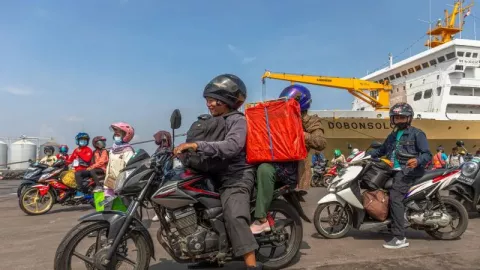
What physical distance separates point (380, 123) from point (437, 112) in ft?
14.6

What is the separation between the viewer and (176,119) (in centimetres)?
307

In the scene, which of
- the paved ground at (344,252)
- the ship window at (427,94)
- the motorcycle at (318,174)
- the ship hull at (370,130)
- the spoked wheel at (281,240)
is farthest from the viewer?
the ship window at (427,94)

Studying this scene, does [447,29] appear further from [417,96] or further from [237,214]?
[237,214]

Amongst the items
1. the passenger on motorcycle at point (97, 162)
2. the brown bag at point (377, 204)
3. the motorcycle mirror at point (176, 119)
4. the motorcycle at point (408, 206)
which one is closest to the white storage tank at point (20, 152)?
the passenger on motorcycle at point (97, 162)

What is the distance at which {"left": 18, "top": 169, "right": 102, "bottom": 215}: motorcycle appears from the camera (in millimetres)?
7797

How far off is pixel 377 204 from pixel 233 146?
2.55 meters

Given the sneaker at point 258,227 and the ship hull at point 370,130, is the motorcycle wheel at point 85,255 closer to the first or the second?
the sneaker at point 258,227

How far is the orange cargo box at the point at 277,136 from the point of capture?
3.35m

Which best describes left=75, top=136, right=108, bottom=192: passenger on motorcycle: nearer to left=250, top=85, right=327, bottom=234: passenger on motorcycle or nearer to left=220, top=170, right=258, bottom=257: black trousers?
left=250, top=85, right=327, bottom=234: passenger on motorcycle

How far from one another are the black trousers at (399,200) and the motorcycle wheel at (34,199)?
22.5ft

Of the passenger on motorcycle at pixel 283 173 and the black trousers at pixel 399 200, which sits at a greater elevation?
the passenger on motorcycle at pixel 283 173

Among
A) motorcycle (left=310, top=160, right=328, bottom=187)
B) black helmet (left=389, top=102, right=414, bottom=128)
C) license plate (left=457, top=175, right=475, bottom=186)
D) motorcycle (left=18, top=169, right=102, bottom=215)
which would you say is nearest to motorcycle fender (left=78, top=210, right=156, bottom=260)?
black helmet (left=389, top=102, right=414, bottom=128)

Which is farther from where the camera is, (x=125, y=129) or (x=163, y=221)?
(x=125, y=129)

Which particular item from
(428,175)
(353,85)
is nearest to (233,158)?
(428,175)
